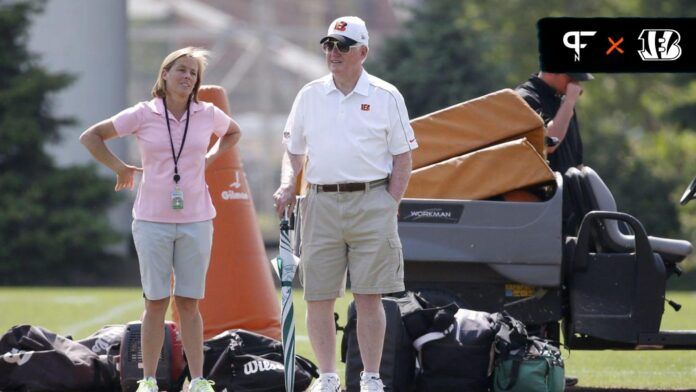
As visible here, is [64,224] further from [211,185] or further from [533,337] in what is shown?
[533,337]

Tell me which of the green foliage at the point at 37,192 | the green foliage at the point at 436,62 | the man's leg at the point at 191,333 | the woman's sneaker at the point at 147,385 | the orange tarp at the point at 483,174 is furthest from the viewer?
the green foliage at the point at 436,62

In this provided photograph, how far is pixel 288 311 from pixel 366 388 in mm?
569

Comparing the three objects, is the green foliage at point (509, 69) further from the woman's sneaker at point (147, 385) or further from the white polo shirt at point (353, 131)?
the woman's sneaker at point (147, 385)

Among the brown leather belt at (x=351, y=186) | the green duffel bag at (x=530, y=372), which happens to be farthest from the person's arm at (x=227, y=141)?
the green duffel bag at (x=530, y=372)

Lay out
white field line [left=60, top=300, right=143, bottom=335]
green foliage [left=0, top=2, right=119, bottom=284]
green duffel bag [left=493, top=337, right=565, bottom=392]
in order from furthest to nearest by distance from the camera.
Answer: green foliage [left=0, top=2, right=119, bottom=284], white field line [left=60, top=300, right=143, bottom=335], green duffel bag [left=493, top=337, right=565, bottom=392]

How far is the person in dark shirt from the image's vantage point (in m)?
8.99

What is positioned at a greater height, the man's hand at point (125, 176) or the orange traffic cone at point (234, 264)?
the man's hand at point (125, 176)

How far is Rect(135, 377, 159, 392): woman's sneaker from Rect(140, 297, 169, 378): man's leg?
4cm

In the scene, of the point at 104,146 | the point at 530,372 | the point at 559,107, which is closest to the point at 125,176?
the point at 104,146

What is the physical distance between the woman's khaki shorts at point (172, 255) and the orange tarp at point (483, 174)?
1590 mm

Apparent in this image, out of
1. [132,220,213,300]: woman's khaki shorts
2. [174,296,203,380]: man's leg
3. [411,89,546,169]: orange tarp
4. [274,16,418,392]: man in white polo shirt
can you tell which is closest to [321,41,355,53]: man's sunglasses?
[274,16,418,392]: man in white polo shirt

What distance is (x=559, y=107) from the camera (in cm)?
913

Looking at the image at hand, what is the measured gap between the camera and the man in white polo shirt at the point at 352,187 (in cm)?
712

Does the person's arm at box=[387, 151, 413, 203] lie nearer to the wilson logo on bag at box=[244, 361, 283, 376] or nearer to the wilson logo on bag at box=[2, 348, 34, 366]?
the wilson logo on bag at box=[244, 361, 283, 376]
